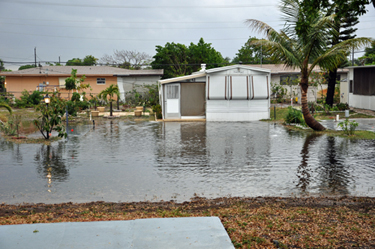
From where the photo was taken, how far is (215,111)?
2573 cm

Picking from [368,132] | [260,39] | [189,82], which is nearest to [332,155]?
[368,132]

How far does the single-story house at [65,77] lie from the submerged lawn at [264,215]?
34.1 m

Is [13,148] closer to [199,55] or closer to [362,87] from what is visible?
[362,87]

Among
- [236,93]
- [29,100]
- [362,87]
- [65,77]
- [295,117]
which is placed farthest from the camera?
[65,77]

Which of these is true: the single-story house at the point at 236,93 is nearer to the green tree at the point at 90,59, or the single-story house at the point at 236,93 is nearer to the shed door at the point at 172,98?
the shed door at the point at 172,98

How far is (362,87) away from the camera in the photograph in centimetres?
2978

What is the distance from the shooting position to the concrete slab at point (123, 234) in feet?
16.6

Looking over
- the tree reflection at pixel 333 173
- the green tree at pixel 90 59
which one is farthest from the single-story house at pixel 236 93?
the green tree at pixel 90 59

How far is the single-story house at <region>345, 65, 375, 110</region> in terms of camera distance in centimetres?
2820

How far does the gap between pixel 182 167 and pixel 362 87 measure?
23.7 meters

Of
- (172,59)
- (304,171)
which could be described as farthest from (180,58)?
(304,171)

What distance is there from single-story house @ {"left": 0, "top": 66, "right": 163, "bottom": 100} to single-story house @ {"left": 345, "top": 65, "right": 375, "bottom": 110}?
19.7 meters

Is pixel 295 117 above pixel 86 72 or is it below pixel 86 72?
below

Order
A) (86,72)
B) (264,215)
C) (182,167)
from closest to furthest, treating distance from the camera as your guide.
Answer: (264,215) → (182,167) → (86,72)
